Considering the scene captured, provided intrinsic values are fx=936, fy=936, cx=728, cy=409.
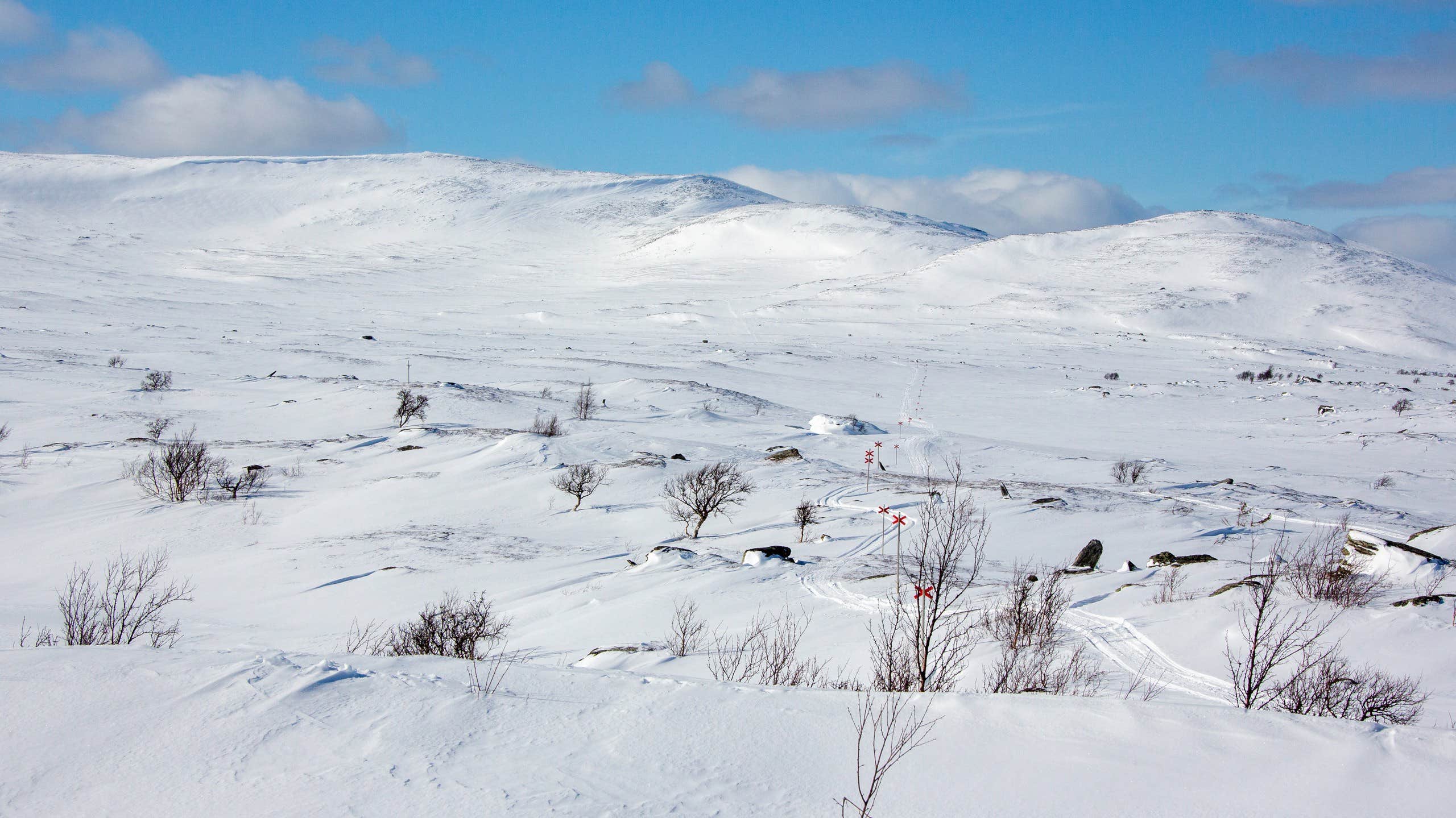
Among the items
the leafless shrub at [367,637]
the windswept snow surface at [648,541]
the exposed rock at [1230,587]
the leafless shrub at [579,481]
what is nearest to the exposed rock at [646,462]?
the windswept snow surface at [648,541]

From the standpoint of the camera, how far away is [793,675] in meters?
7.05

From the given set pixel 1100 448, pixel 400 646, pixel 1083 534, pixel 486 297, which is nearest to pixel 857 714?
pixel 400 646

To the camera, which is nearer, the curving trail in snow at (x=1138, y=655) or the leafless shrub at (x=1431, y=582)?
the curving trail in snow at (x=1138, y=655)

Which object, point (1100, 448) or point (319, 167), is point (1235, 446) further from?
point (319, 167)

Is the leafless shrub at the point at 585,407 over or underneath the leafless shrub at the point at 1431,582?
underneath

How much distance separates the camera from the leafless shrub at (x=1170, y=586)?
361 inches

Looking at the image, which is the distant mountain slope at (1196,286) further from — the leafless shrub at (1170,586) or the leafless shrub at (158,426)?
the leafless shrub at (1170,586)

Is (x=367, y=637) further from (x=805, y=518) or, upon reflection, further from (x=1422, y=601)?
(x=1422, y=601)

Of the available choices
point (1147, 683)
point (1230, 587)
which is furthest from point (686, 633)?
point (1230, 587)

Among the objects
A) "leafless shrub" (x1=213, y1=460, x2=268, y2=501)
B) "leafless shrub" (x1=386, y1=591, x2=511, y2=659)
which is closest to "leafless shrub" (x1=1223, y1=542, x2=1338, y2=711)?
"leafless shrub" (x1=386, y1=591, x2=511, y2=659)

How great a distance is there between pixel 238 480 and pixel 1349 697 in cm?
1877

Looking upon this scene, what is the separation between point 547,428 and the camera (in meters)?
24.6

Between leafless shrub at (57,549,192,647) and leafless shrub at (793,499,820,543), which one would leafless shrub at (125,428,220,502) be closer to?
leafless shrub at (57,549,192,647)

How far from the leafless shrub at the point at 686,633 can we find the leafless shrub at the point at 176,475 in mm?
12040
